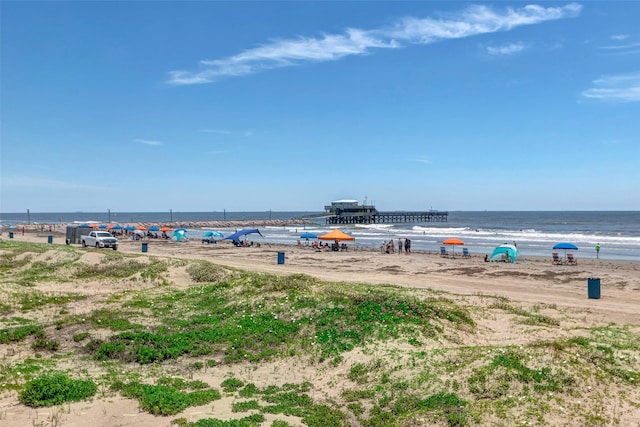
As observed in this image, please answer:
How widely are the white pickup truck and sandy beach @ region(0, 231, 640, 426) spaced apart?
744 centimetres

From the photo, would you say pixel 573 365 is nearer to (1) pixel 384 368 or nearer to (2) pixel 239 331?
(1) pixel 384 368

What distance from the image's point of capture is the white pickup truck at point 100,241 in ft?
132

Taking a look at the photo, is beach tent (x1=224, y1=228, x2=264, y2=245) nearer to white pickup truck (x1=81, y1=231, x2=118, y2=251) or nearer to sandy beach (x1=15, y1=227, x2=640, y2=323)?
sandy beach (x1=15, y1=227, x2=640, y2=323)

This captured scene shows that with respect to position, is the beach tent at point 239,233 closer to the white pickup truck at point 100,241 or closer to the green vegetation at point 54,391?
the white pickup truck at point 100,241

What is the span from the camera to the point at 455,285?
81.7ft

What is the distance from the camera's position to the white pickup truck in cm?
4028

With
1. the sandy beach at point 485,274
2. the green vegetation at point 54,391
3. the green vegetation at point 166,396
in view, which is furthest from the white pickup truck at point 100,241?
the green vegetation at point 166,396

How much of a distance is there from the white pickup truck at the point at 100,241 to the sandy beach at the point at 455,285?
7.44m

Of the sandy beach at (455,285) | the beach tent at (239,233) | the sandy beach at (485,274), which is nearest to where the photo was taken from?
the sandy beach at (455,285)

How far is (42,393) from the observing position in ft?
29.3

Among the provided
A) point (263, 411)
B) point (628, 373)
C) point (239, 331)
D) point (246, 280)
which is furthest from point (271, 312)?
point (628, 373)

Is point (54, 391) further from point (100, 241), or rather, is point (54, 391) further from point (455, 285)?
point (100, 241)

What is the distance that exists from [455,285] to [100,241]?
28.6 meters

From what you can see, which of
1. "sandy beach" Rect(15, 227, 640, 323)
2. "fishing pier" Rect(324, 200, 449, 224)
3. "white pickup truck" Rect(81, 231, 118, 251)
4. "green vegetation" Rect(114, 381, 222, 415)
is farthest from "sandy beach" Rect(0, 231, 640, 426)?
"fishing pier" Rect(324, 200, 449, 224)
